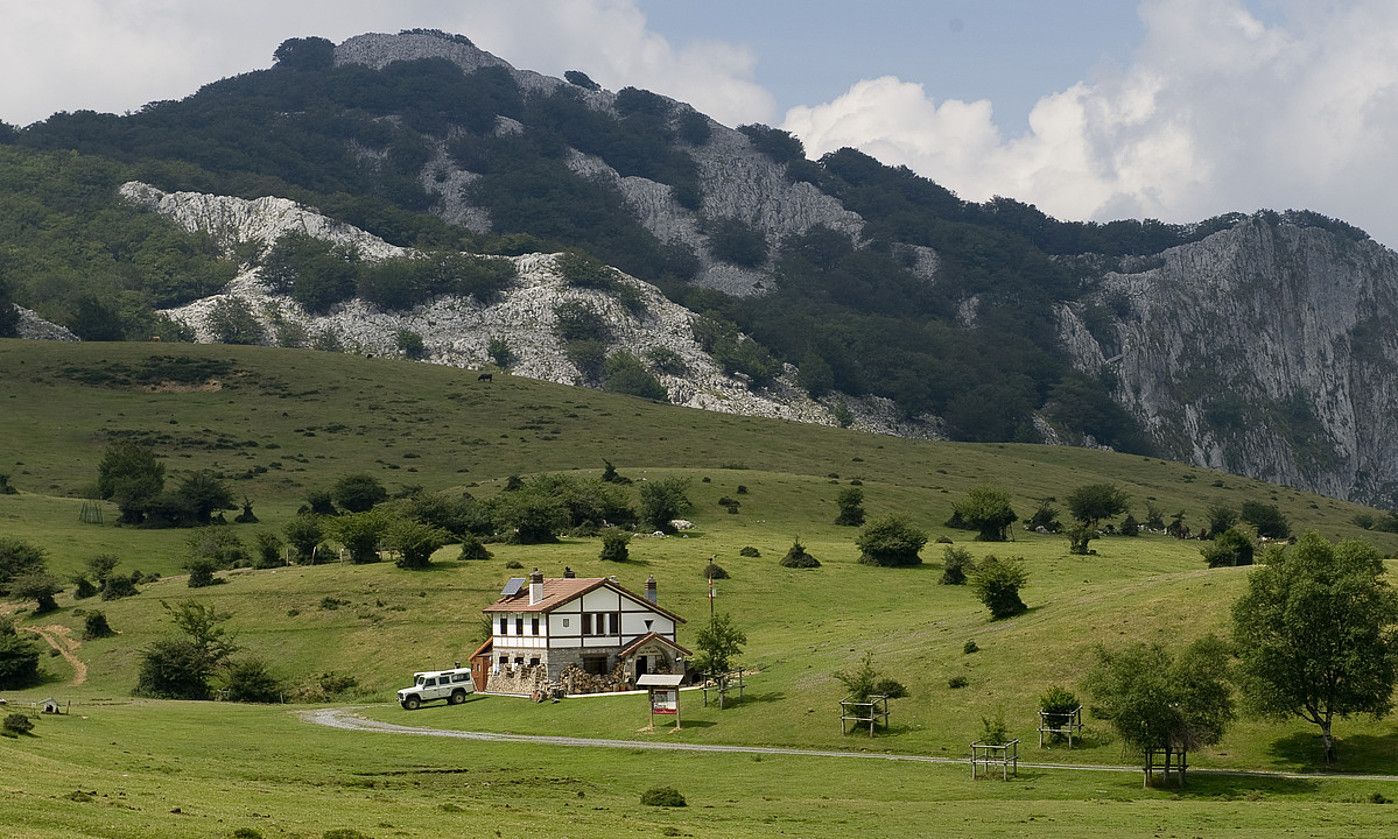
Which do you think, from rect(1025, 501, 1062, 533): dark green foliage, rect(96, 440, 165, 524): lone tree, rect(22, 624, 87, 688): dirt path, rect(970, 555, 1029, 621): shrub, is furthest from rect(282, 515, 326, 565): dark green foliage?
rect(1025, 501, 1062, 533): dark green foliage

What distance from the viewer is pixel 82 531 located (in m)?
149

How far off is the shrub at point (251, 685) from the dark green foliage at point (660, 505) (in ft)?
178

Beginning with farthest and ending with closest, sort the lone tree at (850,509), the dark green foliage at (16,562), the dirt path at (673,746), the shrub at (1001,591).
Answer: the lone tree at (850,509) < the dark green foliage at (16,562) < the shrub at (1001,591) < the dirt path at (673,746)

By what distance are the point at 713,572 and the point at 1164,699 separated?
60.6 m

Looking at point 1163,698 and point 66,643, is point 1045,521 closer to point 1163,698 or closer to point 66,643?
point 66,643

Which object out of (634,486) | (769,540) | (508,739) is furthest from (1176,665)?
(634,486)

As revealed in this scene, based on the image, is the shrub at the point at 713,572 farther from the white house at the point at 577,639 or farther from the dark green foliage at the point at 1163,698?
the dark green foliage at the point at 1163,698

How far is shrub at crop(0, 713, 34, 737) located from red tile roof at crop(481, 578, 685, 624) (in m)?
37.2

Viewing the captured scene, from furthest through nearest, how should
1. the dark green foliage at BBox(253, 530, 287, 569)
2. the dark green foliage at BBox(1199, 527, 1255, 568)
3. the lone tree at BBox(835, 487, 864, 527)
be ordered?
1. the lone tree at BBox(835, 487, 864, 527)
2. the dark green foliage at BBox(253, 530, 287, 569)
3. the dark green foliage at BBox(1199, 527, 1255, 568)

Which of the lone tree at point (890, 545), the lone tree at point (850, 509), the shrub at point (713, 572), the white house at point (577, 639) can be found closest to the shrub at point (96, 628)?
the white house at point (577, 639)

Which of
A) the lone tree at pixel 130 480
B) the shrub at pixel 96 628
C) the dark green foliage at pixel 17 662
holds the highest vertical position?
the lone tree at pixel 130 480

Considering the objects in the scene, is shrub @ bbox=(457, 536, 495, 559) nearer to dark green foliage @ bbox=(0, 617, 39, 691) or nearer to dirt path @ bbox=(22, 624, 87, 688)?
dirt path @ bbox=(22, 624, 87, 688)

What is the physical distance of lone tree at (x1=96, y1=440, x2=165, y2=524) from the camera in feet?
521

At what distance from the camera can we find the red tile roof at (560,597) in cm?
9438
